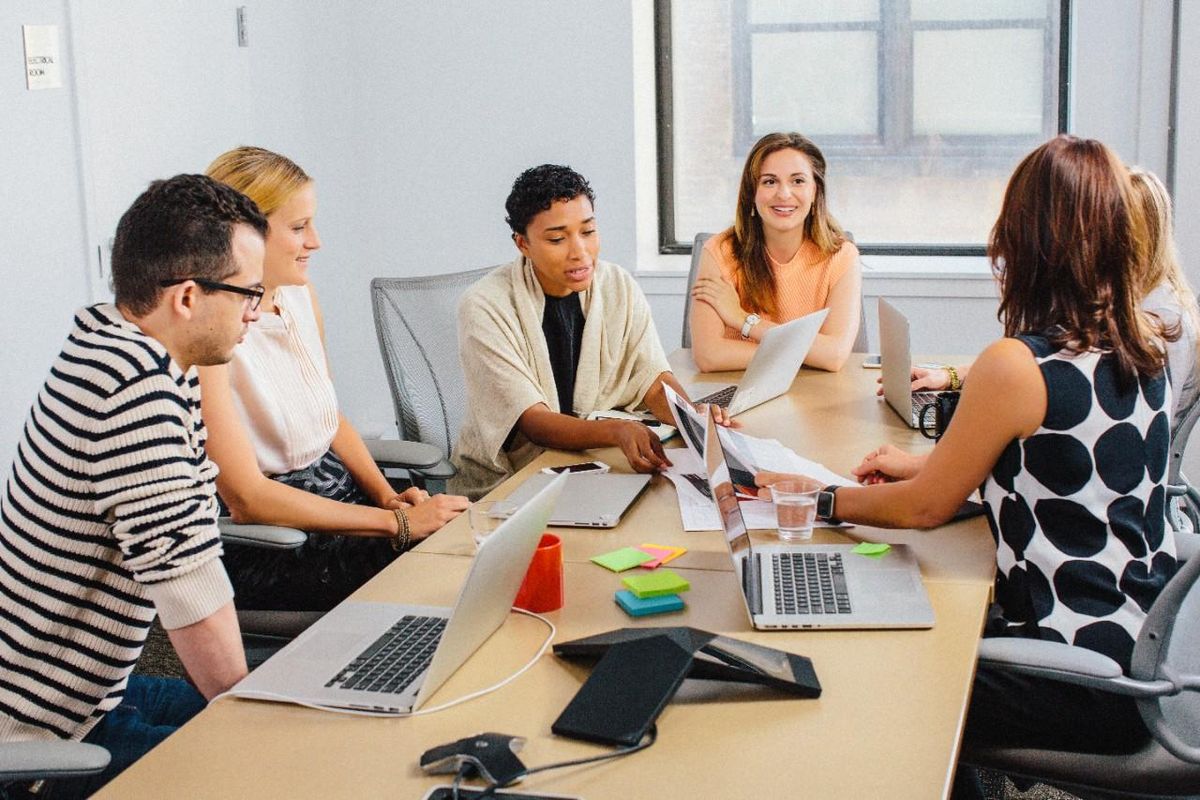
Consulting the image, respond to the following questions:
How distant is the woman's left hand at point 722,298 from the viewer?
333 centimetres

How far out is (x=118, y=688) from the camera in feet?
5.42

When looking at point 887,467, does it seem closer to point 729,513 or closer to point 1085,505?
point 1085,505

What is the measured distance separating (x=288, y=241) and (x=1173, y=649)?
5.46 ft

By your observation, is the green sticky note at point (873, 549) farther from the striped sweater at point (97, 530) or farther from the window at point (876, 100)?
the window at point (876, 100)

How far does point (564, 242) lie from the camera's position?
273 centimetres

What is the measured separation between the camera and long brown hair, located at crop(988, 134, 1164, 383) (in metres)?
1.79

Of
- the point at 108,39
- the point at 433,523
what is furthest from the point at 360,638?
the point at 108,39

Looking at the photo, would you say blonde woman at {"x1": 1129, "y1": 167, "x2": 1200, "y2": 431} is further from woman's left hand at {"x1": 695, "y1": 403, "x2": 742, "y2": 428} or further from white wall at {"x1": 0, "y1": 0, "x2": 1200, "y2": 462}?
white wall at {"x1": 0, "y1": 0, "x2": 1200, "y2": 462}

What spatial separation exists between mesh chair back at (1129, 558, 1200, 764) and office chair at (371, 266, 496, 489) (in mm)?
1641

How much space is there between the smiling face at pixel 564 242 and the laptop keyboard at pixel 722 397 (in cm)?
41

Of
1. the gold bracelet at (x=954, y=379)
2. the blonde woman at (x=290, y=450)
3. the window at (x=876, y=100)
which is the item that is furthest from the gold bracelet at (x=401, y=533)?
the window at (x=876, y=100)

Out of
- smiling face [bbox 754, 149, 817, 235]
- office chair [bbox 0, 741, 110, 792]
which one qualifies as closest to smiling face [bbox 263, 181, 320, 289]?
office chair [bbox 0, 741, 110, 792]

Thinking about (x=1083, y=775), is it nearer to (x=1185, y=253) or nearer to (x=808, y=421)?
(x=808, y=421)

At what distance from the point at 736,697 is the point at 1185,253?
3.21m
